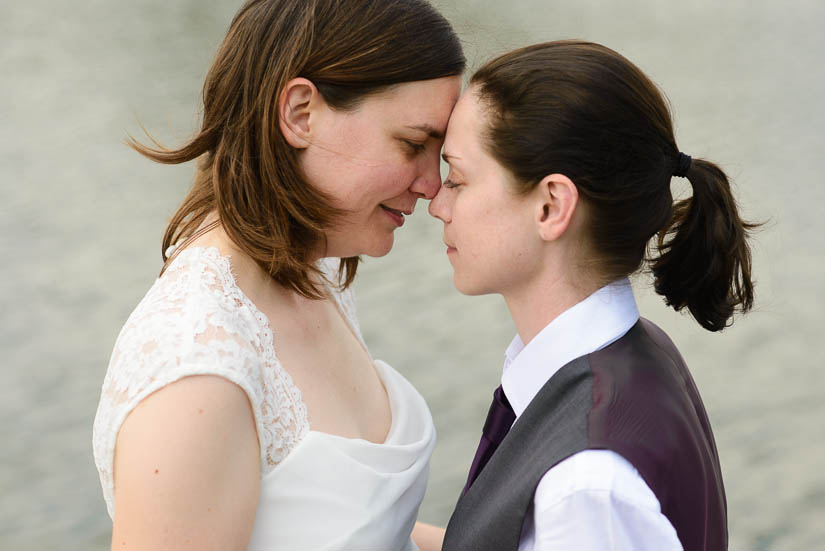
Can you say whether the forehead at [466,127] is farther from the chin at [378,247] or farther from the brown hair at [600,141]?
the chin at [378,247]

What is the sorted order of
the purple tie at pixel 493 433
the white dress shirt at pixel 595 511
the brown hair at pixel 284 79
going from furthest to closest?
the purple tie at pixel 493 433 < the brown hair at pixel 284 79 < the white dress shirt at pixel 595 511

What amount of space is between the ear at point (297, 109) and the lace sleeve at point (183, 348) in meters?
0.31

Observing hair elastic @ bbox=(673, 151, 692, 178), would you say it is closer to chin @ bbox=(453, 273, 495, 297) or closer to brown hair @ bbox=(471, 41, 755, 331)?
brown hair @ bbox=(471, 41, 755, 331)

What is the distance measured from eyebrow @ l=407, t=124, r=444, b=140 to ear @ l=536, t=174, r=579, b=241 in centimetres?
29

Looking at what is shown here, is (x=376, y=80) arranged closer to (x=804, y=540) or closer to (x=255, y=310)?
(x=255, y=310)

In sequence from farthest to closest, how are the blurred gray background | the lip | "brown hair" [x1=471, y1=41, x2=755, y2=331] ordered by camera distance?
the blurred gray background, the lip, "brown hair" [x1=471, y1=41, x2=755, y2=331]

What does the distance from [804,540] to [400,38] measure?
3209mm

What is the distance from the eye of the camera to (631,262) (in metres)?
1.91

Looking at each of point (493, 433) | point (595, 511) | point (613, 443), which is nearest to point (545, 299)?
point (493, 433)

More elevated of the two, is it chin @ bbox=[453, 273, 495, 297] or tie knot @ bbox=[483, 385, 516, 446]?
chin @ bbox=[453, 273, 495, 297]

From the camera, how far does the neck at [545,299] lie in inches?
74.3

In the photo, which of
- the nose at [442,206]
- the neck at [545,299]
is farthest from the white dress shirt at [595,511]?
the nose at [442,206]

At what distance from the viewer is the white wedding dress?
1.66 meters

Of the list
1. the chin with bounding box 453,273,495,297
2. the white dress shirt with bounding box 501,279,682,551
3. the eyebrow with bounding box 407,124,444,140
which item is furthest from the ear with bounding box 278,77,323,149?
the white dress shirt with bounding box 501,279,682,551
